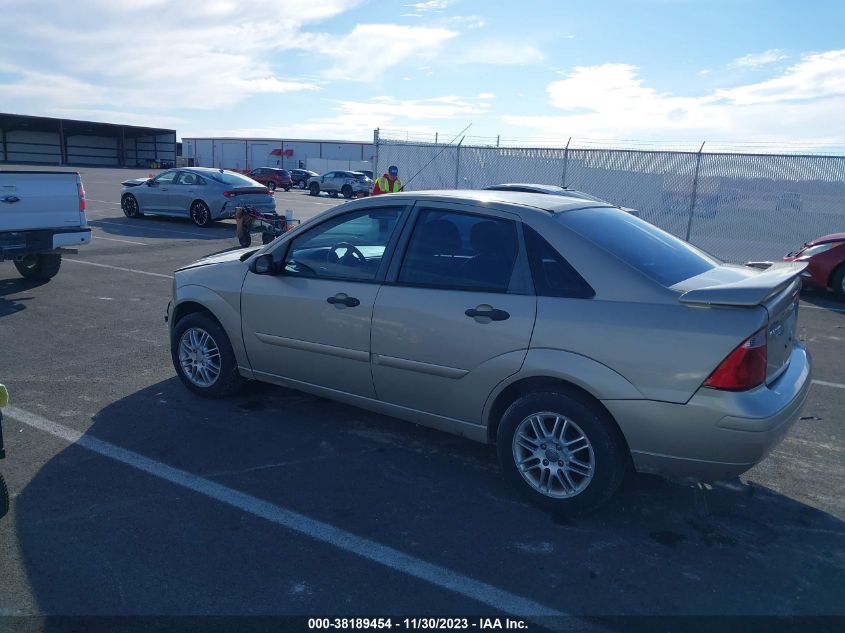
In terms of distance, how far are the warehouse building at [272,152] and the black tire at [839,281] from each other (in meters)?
53.0

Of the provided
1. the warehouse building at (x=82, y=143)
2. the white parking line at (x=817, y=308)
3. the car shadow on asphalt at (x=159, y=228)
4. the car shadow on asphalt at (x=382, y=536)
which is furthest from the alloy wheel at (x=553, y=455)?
the warehouse building at (x=82, y=143)

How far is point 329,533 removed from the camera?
372 cm

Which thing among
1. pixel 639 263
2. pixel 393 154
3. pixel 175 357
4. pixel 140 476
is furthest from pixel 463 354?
pixel 393 154

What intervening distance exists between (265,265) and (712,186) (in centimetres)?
1324

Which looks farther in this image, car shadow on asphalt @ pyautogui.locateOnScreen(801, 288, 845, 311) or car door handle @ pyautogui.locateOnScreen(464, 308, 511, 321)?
car shadow on asphalt @ pyautogui.locateOnScreen(801, 288, 845, 311)

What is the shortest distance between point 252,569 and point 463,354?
1659 millimetres

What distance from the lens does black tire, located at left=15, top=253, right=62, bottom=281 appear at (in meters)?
10.3

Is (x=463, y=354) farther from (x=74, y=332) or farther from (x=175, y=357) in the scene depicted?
(x=74, y=332)

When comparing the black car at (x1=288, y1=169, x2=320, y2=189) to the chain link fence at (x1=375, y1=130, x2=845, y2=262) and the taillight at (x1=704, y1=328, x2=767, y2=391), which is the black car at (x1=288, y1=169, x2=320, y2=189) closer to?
the chain link fence at (x1=375, y1=130, x2=845, y2=262)

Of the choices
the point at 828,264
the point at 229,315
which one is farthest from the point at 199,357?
the point at 828,264

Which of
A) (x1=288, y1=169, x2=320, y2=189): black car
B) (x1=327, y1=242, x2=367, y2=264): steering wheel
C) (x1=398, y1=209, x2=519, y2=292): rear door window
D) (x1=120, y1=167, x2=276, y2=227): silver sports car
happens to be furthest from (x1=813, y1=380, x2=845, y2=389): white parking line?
(x1=288, y1=169, x2=320, y2=189): black car

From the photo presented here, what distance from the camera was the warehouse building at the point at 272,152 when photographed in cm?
6188

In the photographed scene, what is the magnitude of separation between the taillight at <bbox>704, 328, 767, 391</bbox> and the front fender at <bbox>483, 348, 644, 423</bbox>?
0.39 meters

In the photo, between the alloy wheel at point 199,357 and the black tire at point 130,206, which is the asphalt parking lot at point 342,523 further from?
the black tire at point 130,206
